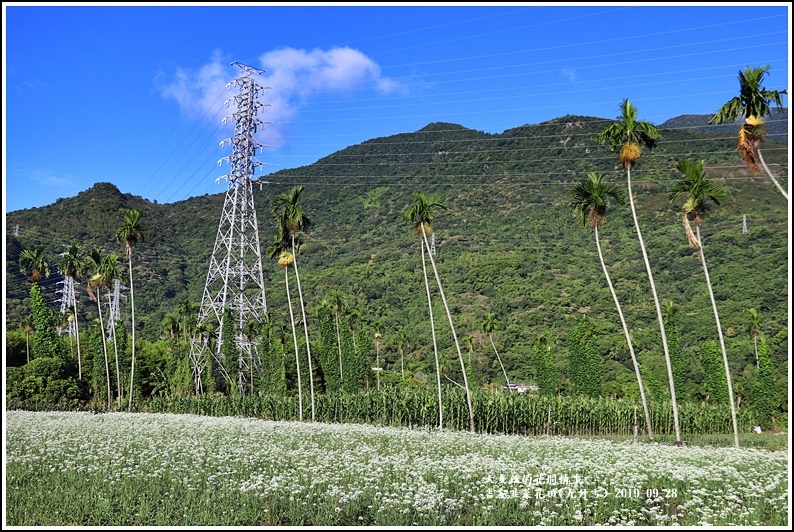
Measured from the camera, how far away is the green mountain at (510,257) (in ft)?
296

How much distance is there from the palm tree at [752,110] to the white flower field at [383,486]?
405 inches

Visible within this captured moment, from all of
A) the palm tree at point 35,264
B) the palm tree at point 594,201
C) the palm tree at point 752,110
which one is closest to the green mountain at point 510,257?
the palm tree at point 35,264

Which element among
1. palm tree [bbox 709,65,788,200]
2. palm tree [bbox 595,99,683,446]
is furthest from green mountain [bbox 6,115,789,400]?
palm tree [bbox 709,65,788,200]

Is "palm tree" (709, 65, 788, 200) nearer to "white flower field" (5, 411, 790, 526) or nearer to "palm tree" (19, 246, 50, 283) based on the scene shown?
"white flower field" (5, 411, 790, 526)

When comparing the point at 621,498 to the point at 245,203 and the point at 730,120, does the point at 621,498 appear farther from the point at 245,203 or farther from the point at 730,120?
the point at 245,203

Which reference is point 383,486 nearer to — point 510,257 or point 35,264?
point 35,264

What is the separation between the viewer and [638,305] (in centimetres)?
9688

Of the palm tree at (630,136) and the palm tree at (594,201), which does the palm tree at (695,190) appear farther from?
the palm tree at (594,201)

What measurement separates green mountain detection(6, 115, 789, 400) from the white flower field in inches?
2109

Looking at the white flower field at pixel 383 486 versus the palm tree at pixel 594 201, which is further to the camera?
the palm tree at pixel 594 201

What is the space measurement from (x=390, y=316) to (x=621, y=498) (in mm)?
96887

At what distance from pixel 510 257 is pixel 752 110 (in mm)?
103551

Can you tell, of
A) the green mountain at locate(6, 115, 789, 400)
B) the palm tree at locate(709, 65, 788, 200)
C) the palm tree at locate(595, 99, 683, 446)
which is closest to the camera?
the palm tree at locate(709, 65, 788, 200)

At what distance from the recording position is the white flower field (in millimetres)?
13078
